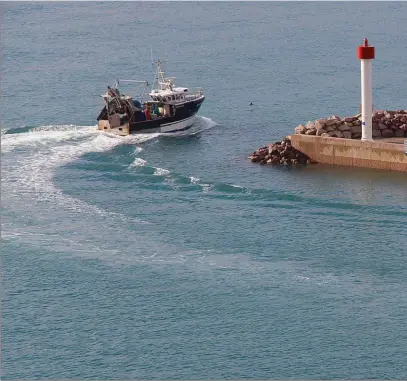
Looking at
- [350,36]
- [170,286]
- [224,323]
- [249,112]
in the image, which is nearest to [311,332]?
[224,323]

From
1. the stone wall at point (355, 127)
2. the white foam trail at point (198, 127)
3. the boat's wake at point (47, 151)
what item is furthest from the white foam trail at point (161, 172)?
the white foam trail at point (198, 127)

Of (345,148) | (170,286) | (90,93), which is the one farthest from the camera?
(90,93)

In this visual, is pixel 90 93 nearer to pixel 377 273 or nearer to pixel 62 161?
pixel 62 161

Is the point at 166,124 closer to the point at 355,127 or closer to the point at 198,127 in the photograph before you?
the point at 198,127

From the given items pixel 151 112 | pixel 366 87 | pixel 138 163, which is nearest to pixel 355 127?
pixel 366 87

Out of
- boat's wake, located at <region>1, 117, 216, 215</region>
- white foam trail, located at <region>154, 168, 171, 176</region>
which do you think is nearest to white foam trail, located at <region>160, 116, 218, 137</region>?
boat's wake, located at <region>1, 117, 216, 215</region>
